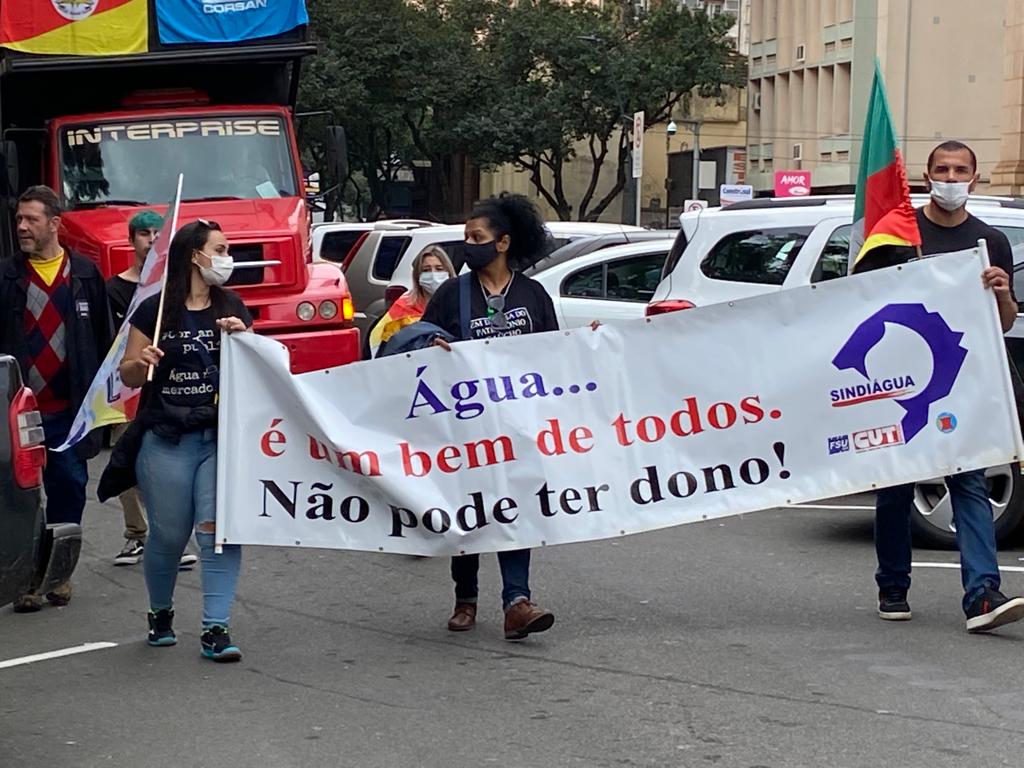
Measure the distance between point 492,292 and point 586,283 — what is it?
7150 millimetres

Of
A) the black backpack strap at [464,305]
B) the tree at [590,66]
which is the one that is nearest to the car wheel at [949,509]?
the black backpack strap at [464,305]

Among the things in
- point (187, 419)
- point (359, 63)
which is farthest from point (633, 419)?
point (359, 63)

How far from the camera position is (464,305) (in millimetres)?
7762

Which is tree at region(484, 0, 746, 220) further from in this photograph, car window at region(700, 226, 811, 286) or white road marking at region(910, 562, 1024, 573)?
white road marking at region(910, 562, 1024, 573)

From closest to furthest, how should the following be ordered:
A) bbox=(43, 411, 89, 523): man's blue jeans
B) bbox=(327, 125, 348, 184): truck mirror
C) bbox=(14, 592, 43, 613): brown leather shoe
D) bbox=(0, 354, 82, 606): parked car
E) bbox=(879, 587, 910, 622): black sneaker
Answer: bbox=(0, 354, 82, 606): parked car → bbox=(879, 587, 910, 622): black sneaker → bbox=(14, 592, 43, 613): brown leather shoe → bbox=(43, 411, 89, 523): man's blue jeans → bbox=(327, 125, 348, 184): truck mirror

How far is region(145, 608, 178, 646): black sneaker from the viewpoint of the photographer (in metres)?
7.55

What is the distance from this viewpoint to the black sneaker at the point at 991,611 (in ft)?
23.6

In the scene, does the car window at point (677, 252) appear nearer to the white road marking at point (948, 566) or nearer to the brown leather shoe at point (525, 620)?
the white road marking at point (948, 566)

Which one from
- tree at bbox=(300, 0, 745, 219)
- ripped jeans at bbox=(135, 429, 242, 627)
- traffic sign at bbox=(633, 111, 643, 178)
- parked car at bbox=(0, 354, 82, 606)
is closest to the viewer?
parked car at bbox=(0, 354, 82, 606)

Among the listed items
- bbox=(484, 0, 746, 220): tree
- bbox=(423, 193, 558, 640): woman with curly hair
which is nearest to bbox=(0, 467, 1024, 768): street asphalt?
bbox=(423, 193, 558, 640): woman with curly hair

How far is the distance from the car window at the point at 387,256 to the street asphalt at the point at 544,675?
11256 mm

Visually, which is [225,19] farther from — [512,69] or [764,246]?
[512,69]

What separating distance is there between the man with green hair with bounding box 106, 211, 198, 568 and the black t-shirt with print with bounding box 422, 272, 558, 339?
2585 mm

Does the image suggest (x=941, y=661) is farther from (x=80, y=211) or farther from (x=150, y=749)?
(x=80, y=211)
